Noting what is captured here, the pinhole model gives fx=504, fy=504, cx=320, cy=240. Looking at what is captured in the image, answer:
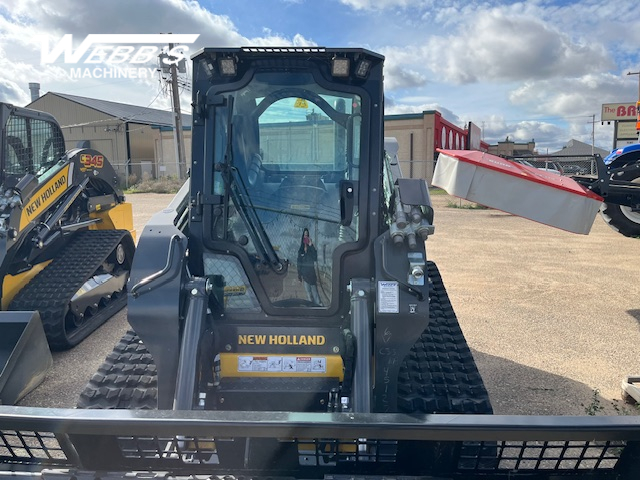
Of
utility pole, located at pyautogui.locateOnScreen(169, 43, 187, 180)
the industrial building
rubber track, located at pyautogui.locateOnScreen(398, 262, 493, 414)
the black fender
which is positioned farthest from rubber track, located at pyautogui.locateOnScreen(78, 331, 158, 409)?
the industrial building

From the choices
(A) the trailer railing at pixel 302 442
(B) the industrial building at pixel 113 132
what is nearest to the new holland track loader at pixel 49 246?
(A) the trailer railing at pixel 302 442

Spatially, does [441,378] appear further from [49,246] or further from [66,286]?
[49,246]

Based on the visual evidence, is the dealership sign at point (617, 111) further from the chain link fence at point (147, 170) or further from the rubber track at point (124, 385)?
the rubber track at point (124, 385)

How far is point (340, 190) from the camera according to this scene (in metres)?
3.11

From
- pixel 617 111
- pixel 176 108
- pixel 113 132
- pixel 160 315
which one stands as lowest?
pixel 160 315

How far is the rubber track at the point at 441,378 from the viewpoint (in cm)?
289

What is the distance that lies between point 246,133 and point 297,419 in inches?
74.3

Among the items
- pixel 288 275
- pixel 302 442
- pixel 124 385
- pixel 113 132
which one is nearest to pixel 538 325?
pixel 288 275

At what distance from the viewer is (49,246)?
5.62 meters

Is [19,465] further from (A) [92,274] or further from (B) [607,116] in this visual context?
(B) [607,116]

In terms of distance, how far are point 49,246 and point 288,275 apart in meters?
3.73

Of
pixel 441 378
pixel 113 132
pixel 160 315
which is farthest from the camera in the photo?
pixel 113 132

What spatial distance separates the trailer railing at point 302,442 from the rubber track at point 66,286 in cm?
286

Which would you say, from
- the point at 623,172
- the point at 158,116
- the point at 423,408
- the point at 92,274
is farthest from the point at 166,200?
the point at 158,116
